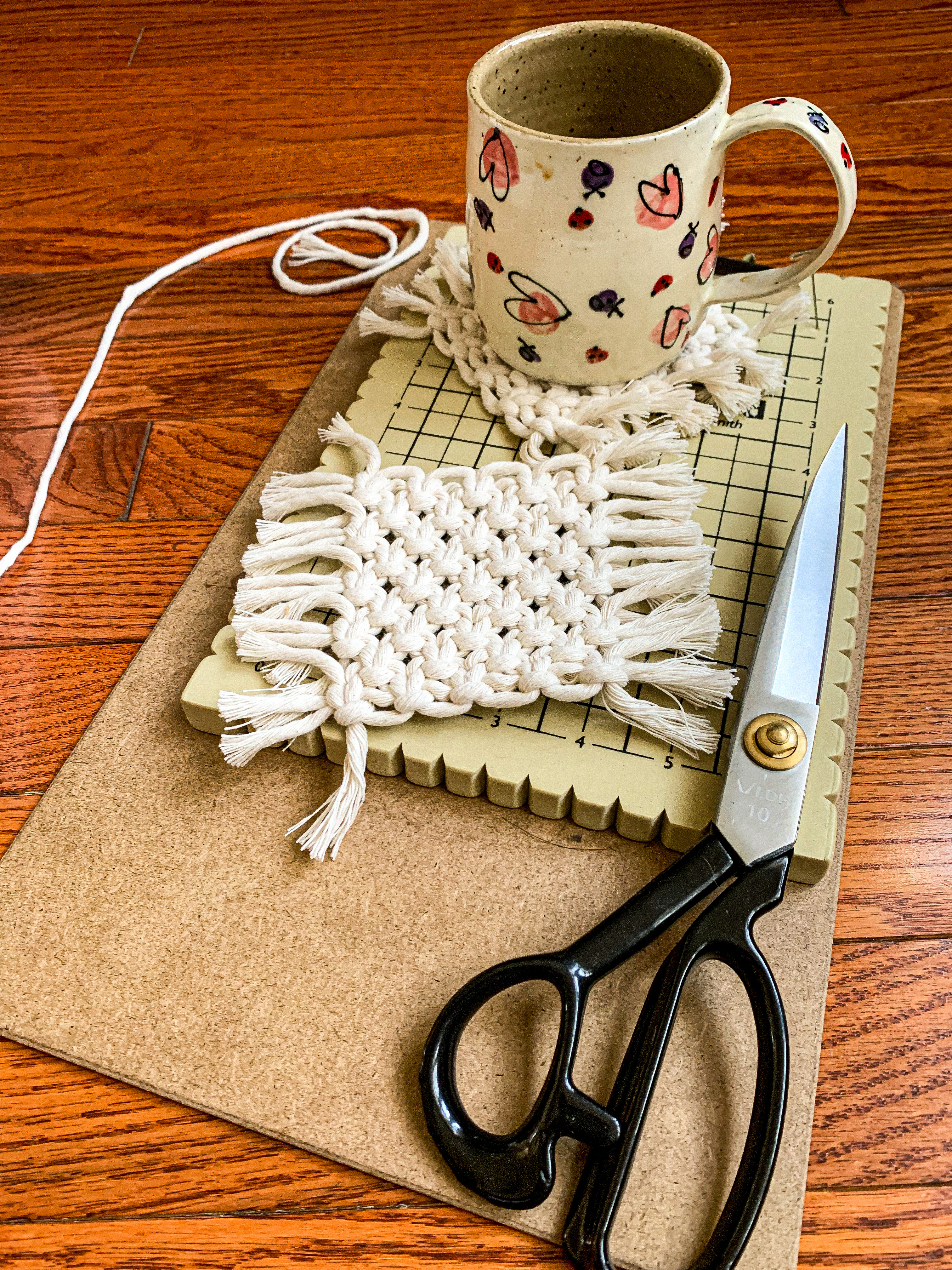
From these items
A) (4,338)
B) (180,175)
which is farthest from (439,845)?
(180,175)

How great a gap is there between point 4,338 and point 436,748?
0.40 m

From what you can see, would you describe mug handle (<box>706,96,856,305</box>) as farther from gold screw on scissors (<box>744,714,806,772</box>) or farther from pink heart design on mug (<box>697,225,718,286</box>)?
gold screw on scissors (<box>744,714,806,772</box>)

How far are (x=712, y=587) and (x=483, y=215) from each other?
0.20 metres

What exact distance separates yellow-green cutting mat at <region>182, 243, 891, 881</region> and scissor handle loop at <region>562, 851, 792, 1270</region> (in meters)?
0.05

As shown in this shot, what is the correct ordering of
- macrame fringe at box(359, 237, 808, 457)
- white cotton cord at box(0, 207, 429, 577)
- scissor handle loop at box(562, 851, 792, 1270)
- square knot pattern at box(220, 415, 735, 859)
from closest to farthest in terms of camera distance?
1. scissor handle loop at box(562, 851, 792, 1270)
2. square knot pattern at box(220, 415, 735, 859)
3. macrame fringe at box(359, 237, 808, 457)
4. white cotton cord at box(0, 207, 429, 577)

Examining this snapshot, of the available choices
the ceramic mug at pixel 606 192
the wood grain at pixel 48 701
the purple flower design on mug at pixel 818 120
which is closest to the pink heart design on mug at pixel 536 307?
the ceramic mug at pixel 606 192

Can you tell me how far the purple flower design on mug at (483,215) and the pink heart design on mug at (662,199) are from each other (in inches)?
2.6

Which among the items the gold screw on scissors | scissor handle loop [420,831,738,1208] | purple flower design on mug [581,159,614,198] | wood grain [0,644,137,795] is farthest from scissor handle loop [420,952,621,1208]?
purple flower design on mug [581,159,614,198]

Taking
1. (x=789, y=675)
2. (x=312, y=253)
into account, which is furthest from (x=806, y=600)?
(x=312, y=253)

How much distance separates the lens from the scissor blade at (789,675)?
38 cm

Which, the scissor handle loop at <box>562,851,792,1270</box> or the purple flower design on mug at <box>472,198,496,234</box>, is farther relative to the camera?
the purple flower design on mug at <box>472,198,496,234</box>

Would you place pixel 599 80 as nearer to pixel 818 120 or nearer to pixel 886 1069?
pixel 818 120

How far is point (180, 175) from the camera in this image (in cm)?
74

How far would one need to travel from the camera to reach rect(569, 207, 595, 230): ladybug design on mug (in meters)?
0.46
